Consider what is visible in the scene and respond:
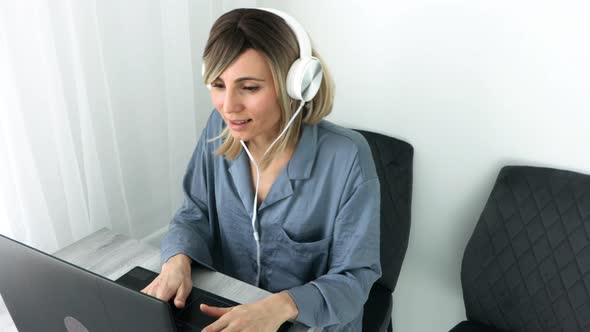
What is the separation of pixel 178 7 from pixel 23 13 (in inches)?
19.0

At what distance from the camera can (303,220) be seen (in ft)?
3.40

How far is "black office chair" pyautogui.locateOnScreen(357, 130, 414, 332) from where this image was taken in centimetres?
138

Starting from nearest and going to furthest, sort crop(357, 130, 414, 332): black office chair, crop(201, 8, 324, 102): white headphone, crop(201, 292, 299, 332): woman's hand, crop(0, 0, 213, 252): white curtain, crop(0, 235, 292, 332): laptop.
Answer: crop(0, 235, 292, 332): laptop, crop(201, 292, 299, 332): woman's hand, crop(201, 8, 324, 102): white headphone, crop(0, 0, 213, 252): white curtain, crop(357, 130, 414, 332): black office chair

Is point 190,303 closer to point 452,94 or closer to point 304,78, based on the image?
point 304,78

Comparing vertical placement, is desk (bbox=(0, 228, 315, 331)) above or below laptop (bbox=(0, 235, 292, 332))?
below

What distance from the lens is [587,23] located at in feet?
3.48

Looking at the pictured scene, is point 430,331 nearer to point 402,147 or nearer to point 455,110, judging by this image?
point 402,147

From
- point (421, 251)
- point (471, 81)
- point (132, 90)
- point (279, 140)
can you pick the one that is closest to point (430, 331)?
point (421, 251)

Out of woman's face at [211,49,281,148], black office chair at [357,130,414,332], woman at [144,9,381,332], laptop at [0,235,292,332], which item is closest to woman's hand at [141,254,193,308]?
woman at [144,9,381,332]

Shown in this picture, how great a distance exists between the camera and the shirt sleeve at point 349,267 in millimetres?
867

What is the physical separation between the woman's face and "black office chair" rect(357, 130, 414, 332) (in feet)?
1.81

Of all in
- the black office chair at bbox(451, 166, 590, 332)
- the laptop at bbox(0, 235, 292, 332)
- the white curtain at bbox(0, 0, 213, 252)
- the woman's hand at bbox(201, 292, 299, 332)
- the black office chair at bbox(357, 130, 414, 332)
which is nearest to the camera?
the laptop at bbox(0, 235, 292, 332)

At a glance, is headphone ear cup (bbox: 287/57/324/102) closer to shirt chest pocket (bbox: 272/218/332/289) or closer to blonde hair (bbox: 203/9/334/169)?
blonde hair (bbox: 203/9/334/169)

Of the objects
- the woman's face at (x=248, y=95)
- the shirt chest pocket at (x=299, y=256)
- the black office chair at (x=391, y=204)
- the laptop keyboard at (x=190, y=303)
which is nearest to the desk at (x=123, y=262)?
the laptop keyboard at (x=190, y=303)
